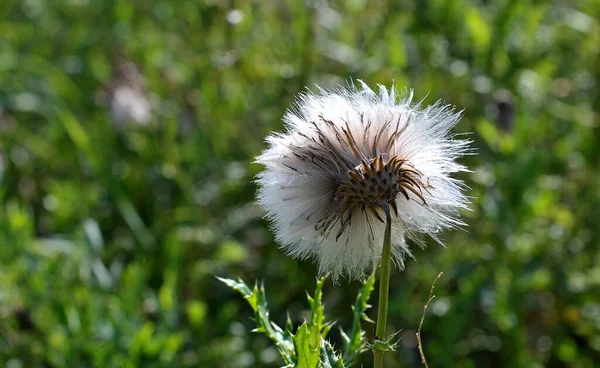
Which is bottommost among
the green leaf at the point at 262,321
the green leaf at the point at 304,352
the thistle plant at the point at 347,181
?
the green leaf at the point at 262,321

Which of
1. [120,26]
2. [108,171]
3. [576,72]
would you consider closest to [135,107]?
[108,171]

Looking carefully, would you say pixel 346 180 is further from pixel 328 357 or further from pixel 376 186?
pixel 328 357

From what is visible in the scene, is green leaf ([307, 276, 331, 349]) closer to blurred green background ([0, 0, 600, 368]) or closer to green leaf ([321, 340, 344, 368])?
green leaf ([321, 340, 344, 368])

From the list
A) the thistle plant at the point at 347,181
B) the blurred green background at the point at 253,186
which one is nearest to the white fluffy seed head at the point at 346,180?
the thistle plant at the point at 347,181

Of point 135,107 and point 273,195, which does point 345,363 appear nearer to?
point 273,195

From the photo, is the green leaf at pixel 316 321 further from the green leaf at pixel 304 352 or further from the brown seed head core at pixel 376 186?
the brown seed head core at pixel 376 186

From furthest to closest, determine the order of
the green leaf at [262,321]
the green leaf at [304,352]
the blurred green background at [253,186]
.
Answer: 1. the blurred green background at [253,186]
2. the green leaf at [262,321]
3. the green leaf at [304,352]

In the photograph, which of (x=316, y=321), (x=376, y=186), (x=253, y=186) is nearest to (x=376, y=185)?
(x=376, y=186)
